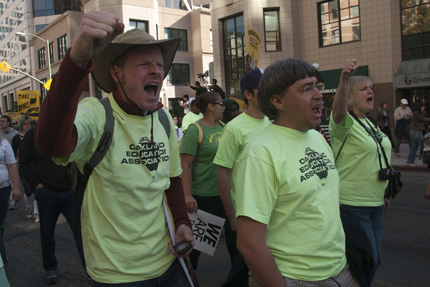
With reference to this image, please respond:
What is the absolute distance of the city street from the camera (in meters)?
4.40

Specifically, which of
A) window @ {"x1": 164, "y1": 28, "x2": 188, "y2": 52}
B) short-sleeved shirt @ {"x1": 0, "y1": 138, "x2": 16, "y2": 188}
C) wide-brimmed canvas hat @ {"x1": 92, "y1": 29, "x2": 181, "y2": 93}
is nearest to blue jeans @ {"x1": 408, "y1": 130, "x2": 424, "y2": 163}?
short-sleeved shirt @ {"x1": 0, "y1": 138, "x2": 16, "y2": 188}

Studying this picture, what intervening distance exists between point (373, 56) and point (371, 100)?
55.6 feet

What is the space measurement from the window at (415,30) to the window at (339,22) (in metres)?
2.27

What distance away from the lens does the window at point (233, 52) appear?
24.2m

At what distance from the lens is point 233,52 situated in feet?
81.5

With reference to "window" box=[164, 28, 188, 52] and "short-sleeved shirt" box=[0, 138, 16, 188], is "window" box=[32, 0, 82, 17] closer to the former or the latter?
→ "window" box=[164, 28, 188, 52]

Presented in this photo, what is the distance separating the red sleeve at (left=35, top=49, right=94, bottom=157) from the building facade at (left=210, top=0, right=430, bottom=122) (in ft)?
59.8

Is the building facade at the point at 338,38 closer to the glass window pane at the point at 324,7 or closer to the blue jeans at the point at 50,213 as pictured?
the glass window pane at the point at 324,7

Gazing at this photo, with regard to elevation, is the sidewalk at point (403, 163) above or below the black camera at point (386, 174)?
below

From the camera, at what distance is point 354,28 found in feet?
64.7

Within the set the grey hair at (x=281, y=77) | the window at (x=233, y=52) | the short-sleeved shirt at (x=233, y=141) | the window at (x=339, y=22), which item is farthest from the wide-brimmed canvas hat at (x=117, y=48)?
the window at (x=233, y=52)

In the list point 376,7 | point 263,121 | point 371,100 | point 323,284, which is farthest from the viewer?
point 376,7

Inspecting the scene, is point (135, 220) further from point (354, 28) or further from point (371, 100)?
point (354, 28)

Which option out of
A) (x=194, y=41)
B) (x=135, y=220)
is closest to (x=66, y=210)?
(x=135, y=220)
